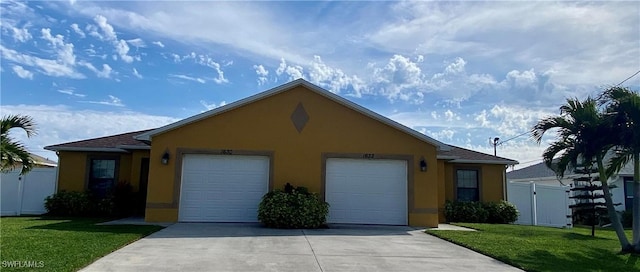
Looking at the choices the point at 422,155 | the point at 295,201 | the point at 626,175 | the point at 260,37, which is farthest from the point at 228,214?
the point at 626,175

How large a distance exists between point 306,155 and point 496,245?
658 cm

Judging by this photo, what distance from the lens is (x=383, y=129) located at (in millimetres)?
15633

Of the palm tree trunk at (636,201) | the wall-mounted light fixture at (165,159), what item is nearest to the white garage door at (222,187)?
the wall-mounted light fixture at (165,159)

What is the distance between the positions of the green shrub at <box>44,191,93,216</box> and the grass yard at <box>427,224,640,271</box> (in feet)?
38.6

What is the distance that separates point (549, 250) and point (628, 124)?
3.21 meters

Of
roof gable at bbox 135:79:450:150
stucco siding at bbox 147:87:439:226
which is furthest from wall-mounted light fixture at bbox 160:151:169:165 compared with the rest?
roof gable at bbox 135:79:450:150

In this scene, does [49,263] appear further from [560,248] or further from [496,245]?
[560,248]

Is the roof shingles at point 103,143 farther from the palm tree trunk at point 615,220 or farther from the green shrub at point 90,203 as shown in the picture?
the palm tree trunk at point 615,220

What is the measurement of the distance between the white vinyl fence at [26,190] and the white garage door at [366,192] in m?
10.7

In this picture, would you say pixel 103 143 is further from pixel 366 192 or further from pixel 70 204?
pixel 366 192

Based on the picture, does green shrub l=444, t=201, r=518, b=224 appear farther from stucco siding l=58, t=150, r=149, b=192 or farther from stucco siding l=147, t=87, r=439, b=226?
stucco siding l=58, t=150, r=149, b=192

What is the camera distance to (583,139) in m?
11.0

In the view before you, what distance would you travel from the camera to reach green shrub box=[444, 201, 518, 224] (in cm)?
1811

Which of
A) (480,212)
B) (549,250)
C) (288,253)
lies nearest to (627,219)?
(480,212)
